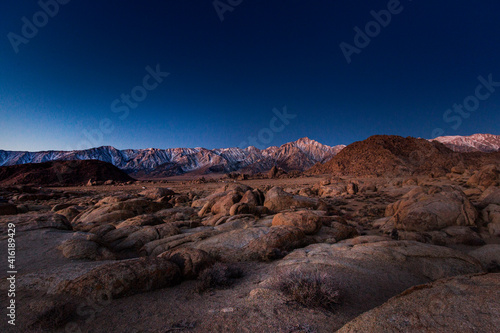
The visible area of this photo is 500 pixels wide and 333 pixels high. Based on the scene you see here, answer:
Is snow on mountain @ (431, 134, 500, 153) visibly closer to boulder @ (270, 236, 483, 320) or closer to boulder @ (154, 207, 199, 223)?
boulder @ (154, 207, 199, 223)

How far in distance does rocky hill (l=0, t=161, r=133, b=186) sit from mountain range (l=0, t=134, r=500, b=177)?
232 feet

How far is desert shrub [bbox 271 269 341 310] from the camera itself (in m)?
3.11

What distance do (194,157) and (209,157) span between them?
40.1 feet

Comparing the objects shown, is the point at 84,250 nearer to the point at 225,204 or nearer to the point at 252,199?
the point at 225,204

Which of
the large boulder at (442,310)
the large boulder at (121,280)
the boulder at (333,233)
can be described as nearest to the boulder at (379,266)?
the large boulder at (442,310)

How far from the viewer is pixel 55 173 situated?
173ft

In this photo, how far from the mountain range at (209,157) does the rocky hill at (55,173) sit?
70.6 metres

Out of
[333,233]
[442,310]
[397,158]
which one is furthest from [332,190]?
[397,158]

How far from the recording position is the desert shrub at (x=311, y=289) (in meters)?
3.11

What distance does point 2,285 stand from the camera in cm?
395

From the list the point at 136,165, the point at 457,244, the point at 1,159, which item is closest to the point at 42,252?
the point at 457,244

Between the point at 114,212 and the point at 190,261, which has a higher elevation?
the point at 114,212

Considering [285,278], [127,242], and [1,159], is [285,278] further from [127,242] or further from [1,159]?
[1,159]

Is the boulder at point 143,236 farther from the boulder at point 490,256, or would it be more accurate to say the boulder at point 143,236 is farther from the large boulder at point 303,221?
the boulder at point 490,256
